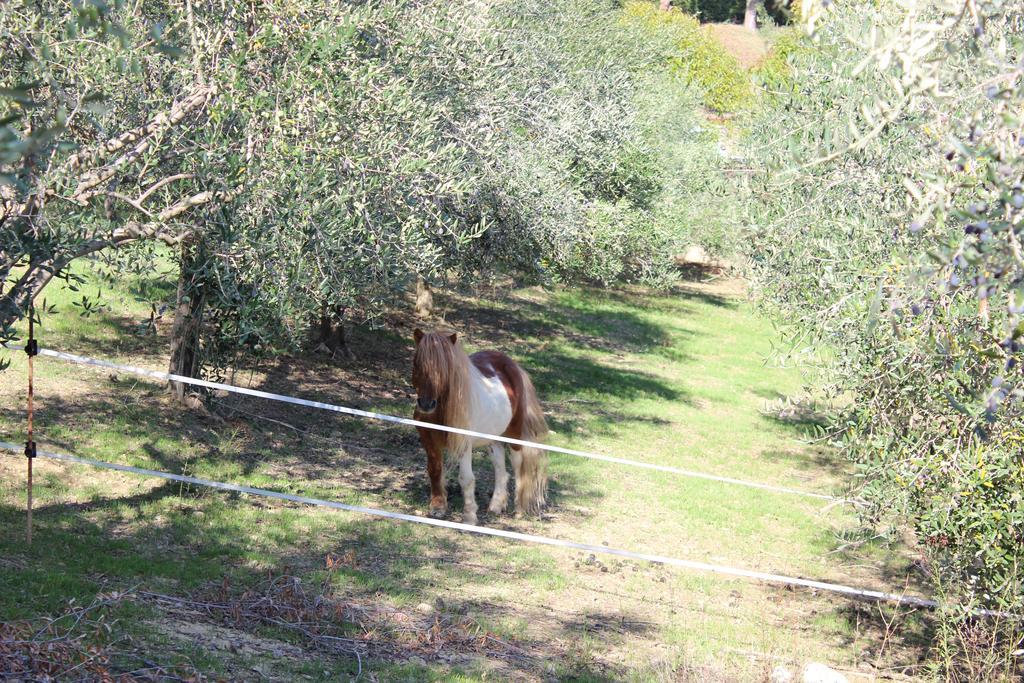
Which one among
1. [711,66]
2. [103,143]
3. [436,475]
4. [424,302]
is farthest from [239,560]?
[711,66]

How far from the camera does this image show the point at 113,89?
7.29 m

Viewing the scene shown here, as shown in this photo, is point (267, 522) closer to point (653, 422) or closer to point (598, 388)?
point (653, 422)

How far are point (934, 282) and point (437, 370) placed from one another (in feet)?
16.8

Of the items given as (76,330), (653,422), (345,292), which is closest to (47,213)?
(345,292)

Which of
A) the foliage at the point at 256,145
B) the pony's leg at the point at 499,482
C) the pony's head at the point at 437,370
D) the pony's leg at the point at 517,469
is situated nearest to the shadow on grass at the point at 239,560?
the pony's leg at the point at 499,482

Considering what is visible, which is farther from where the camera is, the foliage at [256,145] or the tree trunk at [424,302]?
the tree trunk at [424,302]

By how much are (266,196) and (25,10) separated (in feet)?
6.89

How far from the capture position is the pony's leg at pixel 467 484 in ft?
31.6

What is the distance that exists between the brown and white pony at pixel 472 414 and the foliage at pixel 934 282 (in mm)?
3025

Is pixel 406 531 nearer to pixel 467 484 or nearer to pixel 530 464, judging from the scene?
pixel 467 484

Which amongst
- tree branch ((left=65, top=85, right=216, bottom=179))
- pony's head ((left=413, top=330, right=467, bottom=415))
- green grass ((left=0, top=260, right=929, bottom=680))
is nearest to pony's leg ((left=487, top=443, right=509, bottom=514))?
green grass ((left=0, top=260, right=929, bottom=680))

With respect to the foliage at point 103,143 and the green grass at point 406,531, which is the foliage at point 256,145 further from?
the green grass at point 406,531

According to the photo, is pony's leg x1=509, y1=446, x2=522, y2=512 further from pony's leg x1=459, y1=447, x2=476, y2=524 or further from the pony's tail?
pony's leg x1=459, y1=447, x2=476, y2=524

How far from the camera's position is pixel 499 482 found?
403 inches
